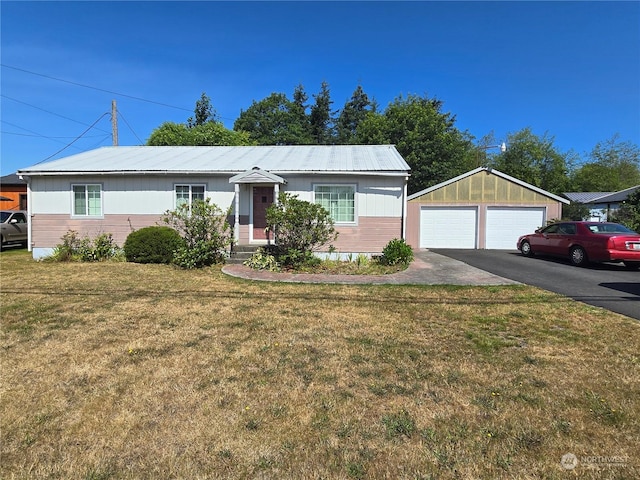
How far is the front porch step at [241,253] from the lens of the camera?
10.7 metres

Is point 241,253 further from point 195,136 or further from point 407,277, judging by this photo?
point 195,136

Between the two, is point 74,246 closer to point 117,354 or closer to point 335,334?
point 117,354

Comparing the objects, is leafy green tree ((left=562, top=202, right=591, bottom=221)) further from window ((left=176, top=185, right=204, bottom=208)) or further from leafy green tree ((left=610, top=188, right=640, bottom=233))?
window ((left=176, top=185, right=204, bottom=208))

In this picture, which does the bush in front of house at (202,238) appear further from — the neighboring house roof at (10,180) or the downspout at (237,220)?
the neighboring house roof at (10,180)

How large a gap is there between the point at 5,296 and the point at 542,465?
867cm

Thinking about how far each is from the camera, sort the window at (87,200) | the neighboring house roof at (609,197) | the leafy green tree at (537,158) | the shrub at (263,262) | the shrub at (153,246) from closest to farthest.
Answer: the shrub at (263,262), the shrub at (153,246), the window at (87,200), the neighboring house roof at (609,197), the leafy green tree at (537,158)

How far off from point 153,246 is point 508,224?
15.1 m

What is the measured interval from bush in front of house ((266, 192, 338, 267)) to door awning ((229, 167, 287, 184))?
1.10 m

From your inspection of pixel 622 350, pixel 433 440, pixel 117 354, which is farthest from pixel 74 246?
pixel 622 350

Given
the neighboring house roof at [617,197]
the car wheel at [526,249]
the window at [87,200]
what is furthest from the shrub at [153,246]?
the neighboring house roof at [617,197]

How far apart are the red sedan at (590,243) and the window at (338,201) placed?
688 centimetres

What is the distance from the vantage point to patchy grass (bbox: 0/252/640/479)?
2.26 metres

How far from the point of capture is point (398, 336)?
14.9 feet

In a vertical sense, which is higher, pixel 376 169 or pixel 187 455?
pixel 376 169
